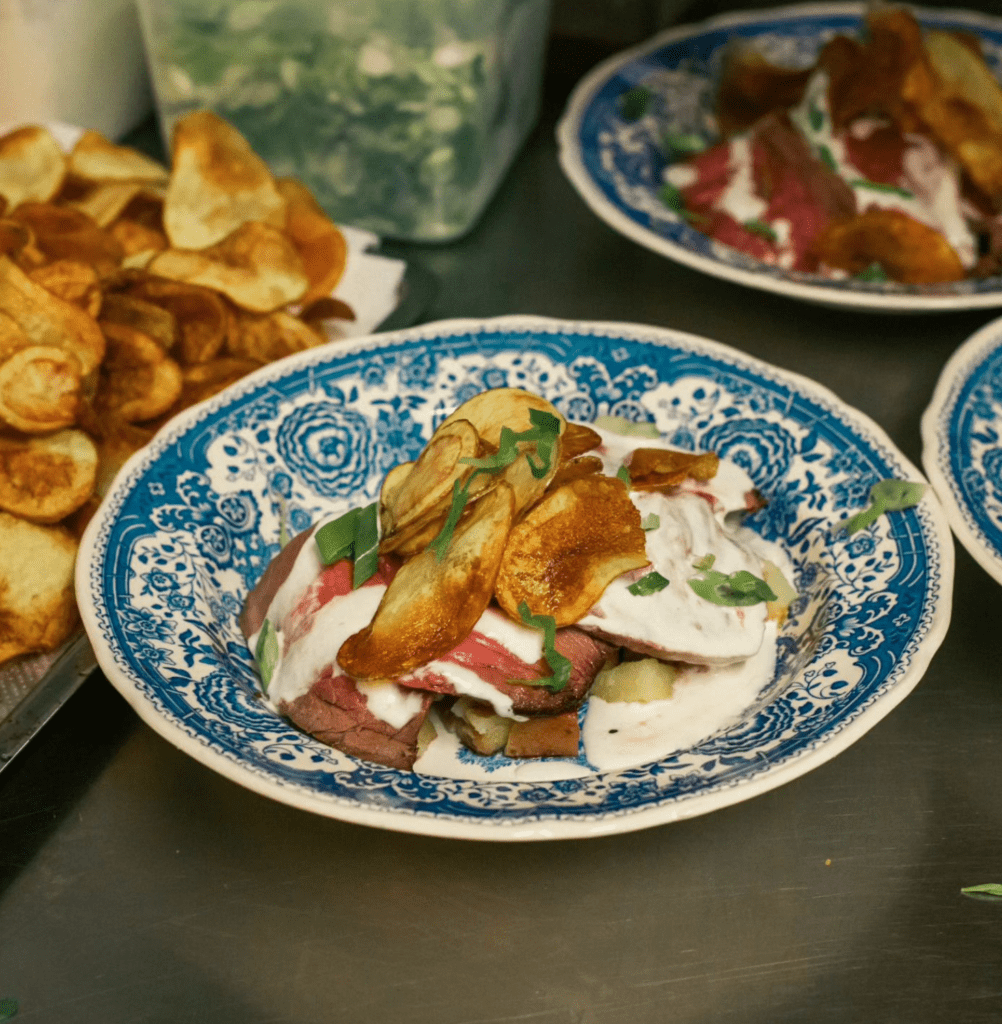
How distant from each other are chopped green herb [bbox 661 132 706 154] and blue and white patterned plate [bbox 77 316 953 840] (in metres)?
0.66

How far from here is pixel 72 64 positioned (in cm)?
170

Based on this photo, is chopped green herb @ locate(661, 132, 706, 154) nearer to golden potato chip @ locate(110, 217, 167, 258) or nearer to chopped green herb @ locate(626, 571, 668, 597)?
golden potato chip @ locate(110, 217, 167, 258)

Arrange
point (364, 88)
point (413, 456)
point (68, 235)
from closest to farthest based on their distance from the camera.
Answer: point (413, 456) < point (68, 235) < point (364, 88)

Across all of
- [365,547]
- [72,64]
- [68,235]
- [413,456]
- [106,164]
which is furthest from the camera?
[72,64]

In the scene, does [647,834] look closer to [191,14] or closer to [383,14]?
[383,14]

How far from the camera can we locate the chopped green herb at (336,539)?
2.92 feet

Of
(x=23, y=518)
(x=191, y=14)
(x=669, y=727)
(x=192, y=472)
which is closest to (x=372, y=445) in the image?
(x=192, y=472)

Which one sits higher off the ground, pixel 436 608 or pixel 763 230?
pixel 436 608

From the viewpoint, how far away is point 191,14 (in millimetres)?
1470

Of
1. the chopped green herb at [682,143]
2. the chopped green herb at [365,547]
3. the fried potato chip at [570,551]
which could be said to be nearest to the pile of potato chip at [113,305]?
the chopped green herb at [365,547]

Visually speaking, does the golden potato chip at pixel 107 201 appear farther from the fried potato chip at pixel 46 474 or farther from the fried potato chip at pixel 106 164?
the fried potato chip at pixel 46 474

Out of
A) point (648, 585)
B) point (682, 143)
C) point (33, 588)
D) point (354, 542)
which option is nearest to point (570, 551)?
point (648, 585)

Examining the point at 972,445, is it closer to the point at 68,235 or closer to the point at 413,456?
the point at 413,456

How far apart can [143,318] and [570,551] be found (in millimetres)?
559
